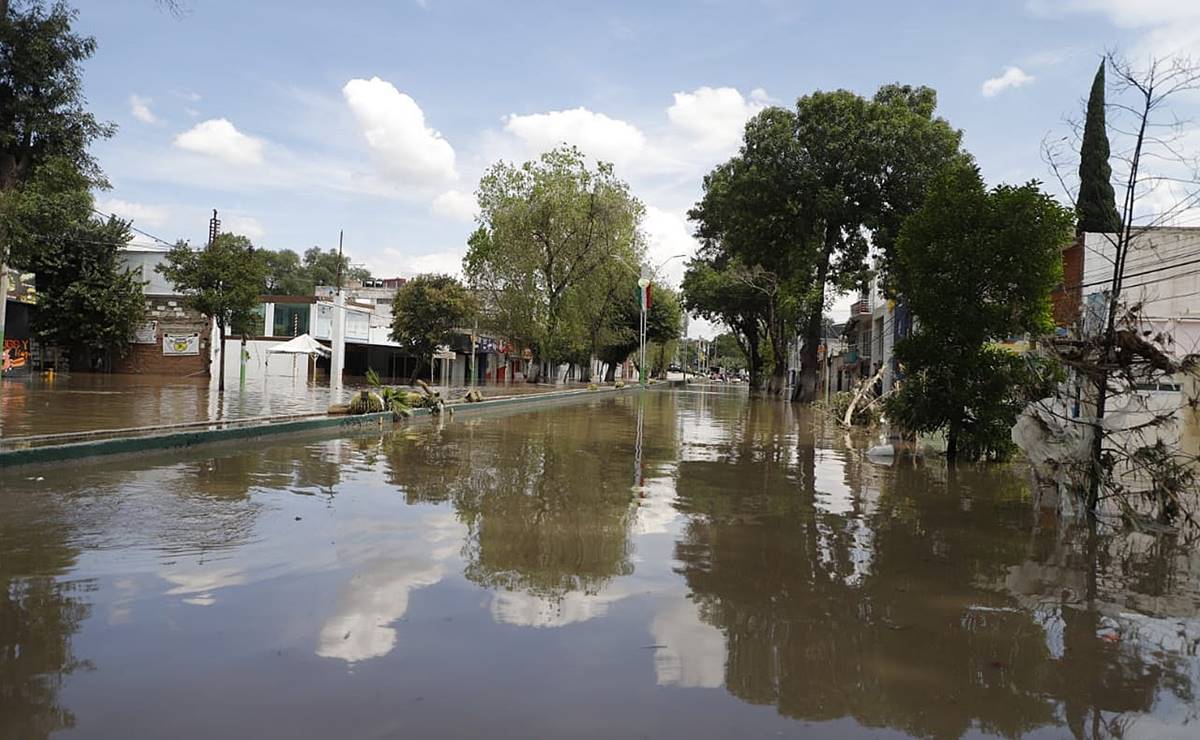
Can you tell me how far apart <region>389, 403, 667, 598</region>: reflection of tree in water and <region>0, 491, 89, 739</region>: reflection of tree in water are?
2136mm

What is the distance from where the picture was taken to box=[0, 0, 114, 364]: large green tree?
49.2ft

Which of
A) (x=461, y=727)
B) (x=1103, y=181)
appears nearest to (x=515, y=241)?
(x=1103, y=181)

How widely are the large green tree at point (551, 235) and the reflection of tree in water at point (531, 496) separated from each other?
92.0 feet

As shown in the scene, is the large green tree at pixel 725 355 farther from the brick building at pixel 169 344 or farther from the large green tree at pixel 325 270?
the brick building at pixel 169 344

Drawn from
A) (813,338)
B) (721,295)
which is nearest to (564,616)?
(813,338)

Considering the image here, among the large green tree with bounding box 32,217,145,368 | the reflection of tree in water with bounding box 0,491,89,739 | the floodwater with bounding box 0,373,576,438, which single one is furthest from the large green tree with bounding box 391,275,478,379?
the reflection of tree in water with bounding box 0,491,89,739

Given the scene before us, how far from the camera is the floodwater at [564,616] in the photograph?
3.32m

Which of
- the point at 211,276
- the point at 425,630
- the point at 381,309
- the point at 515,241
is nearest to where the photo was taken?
the point at 425,630

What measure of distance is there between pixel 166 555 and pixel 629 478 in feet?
18.5

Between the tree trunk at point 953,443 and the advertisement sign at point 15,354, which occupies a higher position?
the advertisement sign at point 15,354

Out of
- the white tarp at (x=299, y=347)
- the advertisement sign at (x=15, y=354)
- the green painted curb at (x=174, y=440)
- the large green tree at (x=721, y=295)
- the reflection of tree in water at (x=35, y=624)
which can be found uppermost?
the large green tree at (x=721, y=295)

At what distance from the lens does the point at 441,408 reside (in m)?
20.6

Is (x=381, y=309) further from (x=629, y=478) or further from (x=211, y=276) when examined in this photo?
(x=629, y=478)

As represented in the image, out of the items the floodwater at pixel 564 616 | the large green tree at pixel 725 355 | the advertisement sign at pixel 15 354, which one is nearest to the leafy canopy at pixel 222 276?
the advertisement sign at pixel 15 354
